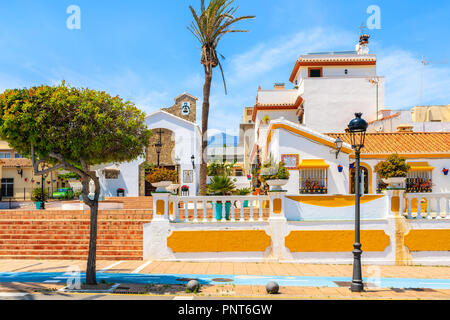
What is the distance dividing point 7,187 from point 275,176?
4544 centimetres

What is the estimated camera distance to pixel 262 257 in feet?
41.7

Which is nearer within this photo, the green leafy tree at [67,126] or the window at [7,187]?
the green leafy tree at [67,126]

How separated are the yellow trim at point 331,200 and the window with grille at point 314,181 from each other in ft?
16.6

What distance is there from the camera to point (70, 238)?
43.9 feet

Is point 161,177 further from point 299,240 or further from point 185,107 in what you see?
point 185,107

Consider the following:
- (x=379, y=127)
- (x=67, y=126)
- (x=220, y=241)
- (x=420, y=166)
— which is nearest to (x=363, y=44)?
(x=379, y=127)

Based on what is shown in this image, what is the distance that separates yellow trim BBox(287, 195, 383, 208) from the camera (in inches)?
519

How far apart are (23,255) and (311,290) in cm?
1055

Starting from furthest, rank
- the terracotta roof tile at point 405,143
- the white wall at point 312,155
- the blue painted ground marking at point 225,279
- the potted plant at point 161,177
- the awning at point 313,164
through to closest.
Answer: the terracotta roof tile at point 405,143
the white wall at point 312,155
the awning at point 313,164
the potted plant at point 161,177
the blue painted ground marking at point 225,279

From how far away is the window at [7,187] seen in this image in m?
46.1

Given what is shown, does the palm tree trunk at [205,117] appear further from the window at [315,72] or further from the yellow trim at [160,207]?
the window at [315,72]

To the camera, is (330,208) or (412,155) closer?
(330,208)

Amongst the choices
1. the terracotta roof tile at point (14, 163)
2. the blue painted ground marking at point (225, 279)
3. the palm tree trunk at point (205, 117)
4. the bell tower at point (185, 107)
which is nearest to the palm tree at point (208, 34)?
the palm tree trunk at point (205, 117)

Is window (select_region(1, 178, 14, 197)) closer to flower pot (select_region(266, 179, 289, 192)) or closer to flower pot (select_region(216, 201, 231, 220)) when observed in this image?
flower pot (select_region(216, 201, 231, 220))
